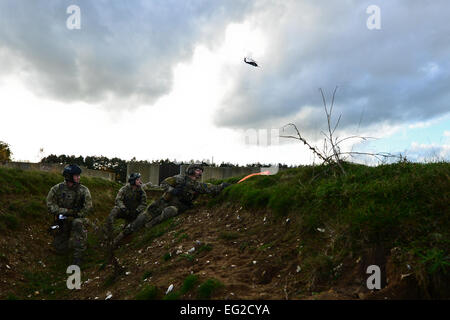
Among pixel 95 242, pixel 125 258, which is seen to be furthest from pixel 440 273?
pixel 95 242

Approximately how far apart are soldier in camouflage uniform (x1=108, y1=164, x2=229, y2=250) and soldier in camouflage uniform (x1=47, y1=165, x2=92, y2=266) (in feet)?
5.23

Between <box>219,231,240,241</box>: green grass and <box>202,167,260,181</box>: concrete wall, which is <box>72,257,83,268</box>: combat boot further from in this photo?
<box>202,167,260,181</box>: concrete wall

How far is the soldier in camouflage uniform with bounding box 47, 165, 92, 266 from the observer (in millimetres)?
9336

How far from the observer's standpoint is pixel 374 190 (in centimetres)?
444

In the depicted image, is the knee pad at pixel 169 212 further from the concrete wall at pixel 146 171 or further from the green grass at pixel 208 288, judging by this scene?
the concrete wall at pixel 146 171

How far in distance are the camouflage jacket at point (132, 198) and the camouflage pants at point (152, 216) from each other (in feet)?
1.82

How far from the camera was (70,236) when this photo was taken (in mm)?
9555
